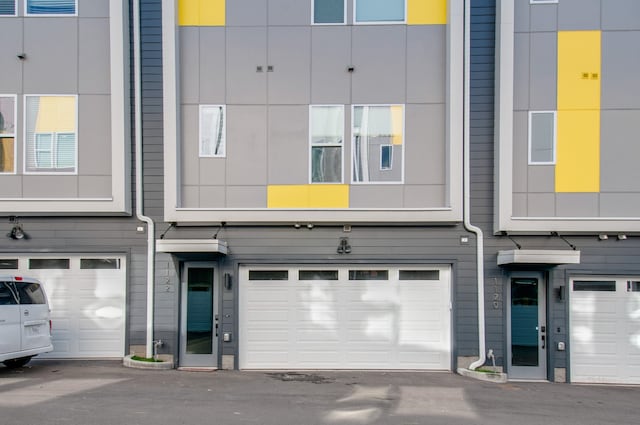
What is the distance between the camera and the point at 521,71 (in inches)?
413

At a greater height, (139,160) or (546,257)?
(139,160)

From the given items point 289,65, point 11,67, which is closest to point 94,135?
point 11,67

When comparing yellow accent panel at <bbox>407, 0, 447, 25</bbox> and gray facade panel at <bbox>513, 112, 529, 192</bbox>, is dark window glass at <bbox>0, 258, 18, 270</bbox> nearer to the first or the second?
yellow accent panel at <bbox>407, 0, 447, 25</bbox>

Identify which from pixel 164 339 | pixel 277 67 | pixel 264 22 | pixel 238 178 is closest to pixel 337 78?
pixel 277 67

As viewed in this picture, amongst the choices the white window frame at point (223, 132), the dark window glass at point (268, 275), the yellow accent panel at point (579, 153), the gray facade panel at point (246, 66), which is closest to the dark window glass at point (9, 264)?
the white window frame at point (223, 132)

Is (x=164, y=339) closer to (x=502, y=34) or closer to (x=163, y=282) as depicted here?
(x=163, y=282)

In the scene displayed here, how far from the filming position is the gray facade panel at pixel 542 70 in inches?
412

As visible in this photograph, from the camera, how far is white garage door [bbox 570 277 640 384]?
401 inches

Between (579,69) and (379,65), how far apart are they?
427 cm

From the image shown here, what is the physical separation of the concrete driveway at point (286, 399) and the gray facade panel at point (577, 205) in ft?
11.6

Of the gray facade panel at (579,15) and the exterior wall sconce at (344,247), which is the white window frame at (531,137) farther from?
the exterior wall sconce at (344,247)

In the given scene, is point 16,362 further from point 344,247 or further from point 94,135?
point 344,247

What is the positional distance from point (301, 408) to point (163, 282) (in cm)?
466

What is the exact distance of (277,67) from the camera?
10594 mm
